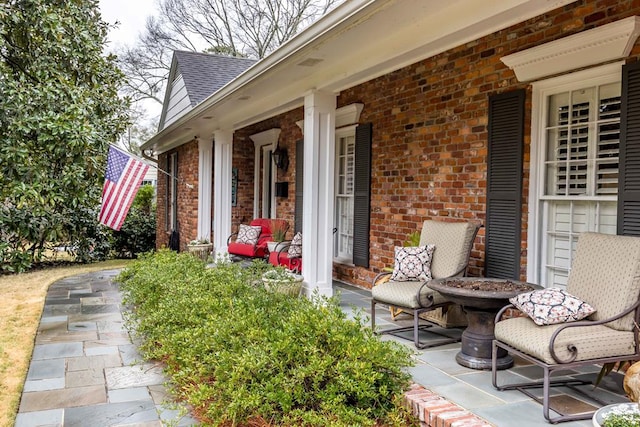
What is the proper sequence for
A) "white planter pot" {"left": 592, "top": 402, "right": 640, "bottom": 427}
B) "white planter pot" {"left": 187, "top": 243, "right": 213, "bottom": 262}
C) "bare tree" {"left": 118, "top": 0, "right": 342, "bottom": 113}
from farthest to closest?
1. "bare tree" {"left": 118, "top": 0, "right": 342, "bottom": 113}
2. "white planter pot" {"left": 187, "top": 243, "right": 213, "bottom": 262}
3. "white planter pot" {"left": 592, "top": 402, "right": 640, "bottom": 427}

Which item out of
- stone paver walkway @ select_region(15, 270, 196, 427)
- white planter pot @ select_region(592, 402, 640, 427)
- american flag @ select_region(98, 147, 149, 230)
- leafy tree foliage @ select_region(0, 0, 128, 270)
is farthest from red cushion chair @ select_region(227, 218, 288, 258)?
white planter pot @ select_region(592, 402, 640, 427)

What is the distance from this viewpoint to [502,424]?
8.29 feet

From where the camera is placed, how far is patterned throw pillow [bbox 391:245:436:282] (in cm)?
445

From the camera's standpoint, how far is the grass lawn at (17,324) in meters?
3.30

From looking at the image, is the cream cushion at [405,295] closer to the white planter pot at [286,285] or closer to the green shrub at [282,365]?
the green shrub at [282,365]

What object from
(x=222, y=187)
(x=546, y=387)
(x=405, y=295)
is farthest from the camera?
(x=222, y=187)

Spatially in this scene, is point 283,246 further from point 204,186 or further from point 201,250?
point 204,186

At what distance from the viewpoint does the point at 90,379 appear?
11.7ft

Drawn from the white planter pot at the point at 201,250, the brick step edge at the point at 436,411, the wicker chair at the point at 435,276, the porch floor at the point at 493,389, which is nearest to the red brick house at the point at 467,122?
the wicker chair at the point at 435,276

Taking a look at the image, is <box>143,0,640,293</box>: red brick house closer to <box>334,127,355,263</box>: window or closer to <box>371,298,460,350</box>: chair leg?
<box>334,127,355,263</box>: window

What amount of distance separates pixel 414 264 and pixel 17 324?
389 centimetres

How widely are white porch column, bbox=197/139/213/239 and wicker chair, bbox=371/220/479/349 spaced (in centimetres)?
613

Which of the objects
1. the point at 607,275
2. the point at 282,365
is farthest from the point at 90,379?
the point at 607,275

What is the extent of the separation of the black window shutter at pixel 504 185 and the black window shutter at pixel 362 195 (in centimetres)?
205
